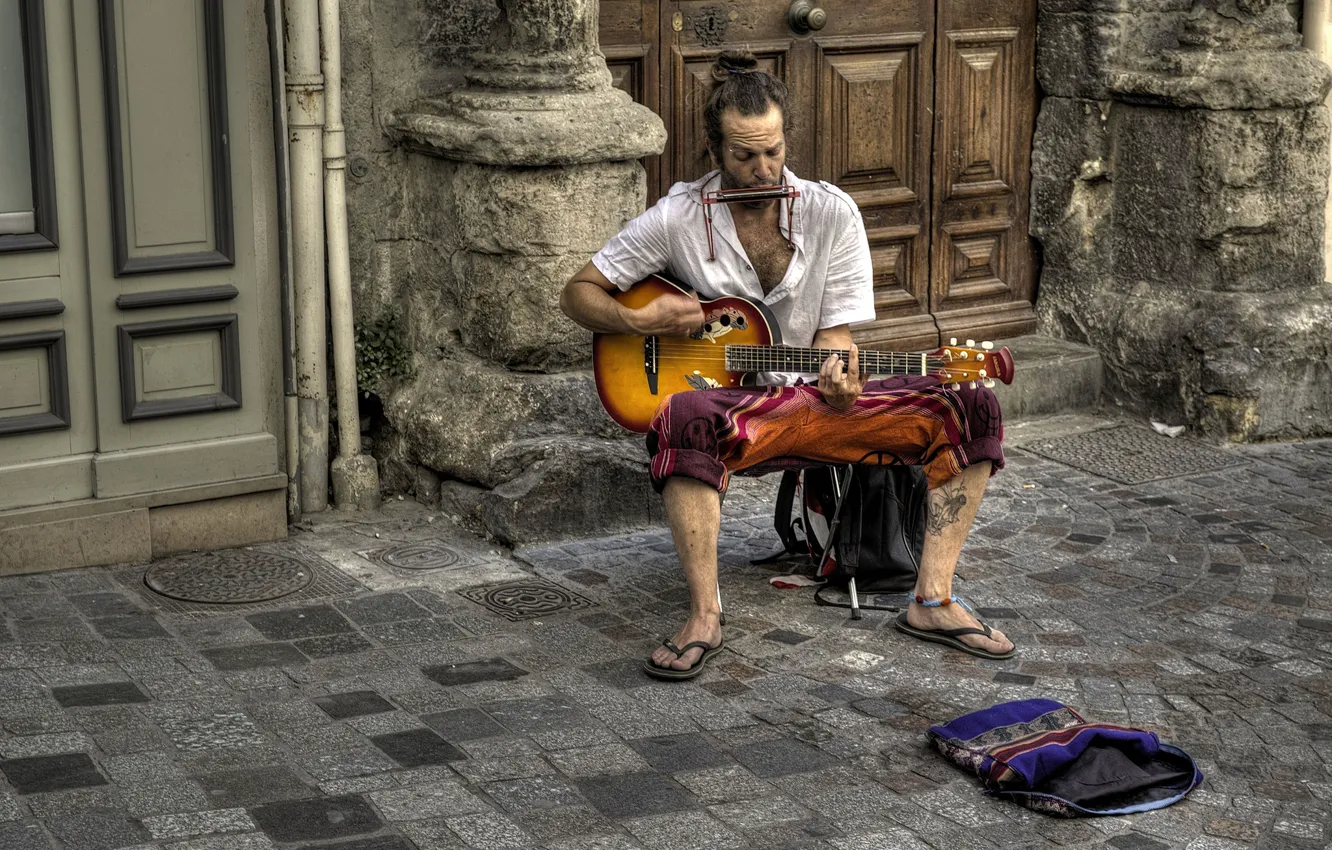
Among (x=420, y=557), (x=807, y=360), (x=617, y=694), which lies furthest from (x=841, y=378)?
(x=420, y=557)

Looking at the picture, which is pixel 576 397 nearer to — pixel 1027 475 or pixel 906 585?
pixel 906 585

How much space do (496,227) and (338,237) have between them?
52 centimetres

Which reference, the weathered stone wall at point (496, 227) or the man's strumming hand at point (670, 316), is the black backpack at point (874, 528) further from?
the weathered stone wall at point (496, 227)

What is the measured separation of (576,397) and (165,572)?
141 centimetres

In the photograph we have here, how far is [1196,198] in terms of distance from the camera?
23.7 ft

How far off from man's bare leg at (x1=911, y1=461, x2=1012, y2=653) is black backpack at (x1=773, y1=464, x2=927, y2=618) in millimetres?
249

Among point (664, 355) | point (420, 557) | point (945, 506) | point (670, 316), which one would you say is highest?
point (670, 316)

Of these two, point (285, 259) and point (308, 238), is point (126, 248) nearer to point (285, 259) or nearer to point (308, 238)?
point (285, 259)

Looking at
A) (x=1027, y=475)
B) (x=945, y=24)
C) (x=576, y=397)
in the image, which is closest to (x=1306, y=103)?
(x=945, y=24)

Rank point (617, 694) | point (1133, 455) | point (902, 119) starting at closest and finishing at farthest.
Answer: point (617, 694)
point (1133, 455)
point (902, 119)

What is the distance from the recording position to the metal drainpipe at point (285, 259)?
18.3ft

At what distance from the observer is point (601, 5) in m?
6.38

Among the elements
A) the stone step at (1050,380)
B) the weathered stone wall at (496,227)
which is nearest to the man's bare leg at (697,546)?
the weathered stone wall at (496,227)

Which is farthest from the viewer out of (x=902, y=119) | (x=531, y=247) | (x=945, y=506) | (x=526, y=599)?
(x=902, y=119)
